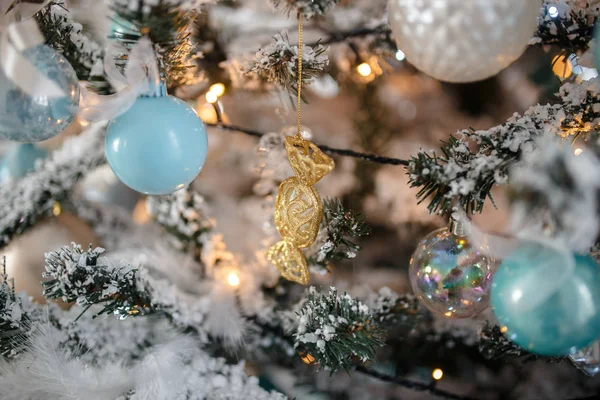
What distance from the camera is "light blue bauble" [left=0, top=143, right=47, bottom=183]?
92 cm

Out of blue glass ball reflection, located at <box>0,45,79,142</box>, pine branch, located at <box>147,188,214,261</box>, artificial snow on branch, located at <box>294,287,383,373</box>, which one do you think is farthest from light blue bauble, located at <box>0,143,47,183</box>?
artificial snow on branch, located at <box>294,287,383,373</box>

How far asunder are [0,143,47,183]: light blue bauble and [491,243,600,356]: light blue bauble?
846mm

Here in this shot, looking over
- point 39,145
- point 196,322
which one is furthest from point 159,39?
point 39,145

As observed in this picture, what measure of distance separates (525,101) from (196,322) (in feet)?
2.38

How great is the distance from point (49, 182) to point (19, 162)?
0.15 metres

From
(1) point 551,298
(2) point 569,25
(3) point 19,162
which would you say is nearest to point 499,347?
(1) point 551,298

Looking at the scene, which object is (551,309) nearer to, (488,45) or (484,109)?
(488,45)

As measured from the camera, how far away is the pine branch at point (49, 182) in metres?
0.80

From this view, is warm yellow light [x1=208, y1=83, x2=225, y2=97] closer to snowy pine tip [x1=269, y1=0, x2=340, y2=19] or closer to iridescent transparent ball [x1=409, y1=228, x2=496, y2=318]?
snowy pine tip [x1=269, y1=0, x2=340, y2=19]

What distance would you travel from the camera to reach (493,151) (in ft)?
1.52

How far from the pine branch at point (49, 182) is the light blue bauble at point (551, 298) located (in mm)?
666

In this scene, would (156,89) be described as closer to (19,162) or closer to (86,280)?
(86,280)

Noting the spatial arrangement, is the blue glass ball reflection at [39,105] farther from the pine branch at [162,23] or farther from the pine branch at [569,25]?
the pine branch at [569,25]

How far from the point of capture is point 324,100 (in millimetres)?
1026
